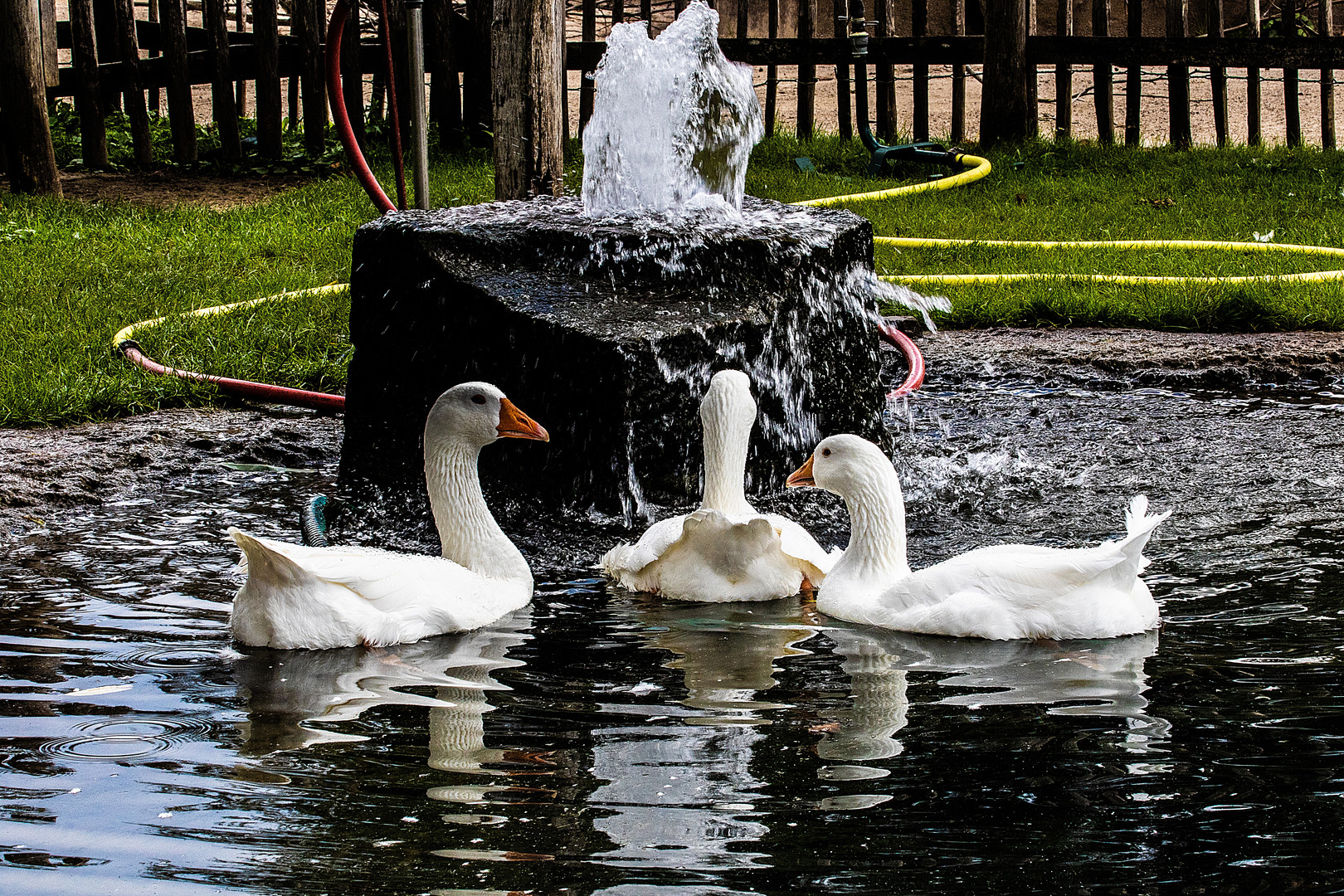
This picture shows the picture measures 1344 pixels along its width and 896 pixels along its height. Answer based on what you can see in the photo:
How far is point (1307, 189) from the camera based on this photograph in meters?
10.9

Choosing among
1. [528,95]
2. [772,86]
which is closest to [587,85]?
[772,86]

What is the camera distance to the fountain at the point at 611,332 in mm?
5047

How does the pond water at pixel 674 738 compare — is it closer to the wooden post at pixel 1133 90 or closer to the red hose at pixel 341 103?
the red hose at pixel 341 103

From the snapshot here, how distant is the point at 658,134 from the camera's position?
20.9ft

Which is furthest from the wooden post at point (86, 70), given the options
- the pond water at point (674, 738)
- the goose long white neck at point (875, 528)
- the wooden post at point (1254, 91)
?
the wooden post at point (1254, 91)

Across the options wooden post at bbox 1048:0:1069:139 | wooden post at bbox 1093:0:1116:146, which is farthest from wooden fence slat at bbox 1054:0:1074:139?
wooden post at bbox 1093:0:1116:146

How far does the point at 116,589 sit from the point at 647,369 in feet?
6.02

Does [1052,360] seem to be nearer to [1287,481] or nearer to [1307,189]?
[1287,481]

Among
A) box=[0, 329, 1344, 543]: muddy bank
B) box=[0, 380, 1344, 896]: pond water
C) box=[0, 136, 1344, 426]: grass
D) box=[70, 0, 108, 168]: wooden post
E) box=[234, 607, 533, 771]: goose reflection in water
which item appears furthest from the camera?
box=[70, 0, 108, 168]: wooden post

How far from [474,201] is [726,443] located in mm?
5788

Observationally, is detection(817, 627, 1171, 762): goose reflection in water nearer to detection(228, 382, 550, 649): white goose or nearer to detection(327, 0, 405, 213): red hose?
detection(228, 382, 550, 649): white goose

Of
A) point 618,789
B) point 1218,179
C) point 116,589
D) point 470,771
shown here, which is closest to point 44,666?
point 116,589

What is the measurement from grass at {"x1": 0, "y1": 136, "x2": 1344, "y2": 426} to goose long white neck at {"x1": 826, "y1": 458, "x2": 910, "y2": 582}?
332 centimetres

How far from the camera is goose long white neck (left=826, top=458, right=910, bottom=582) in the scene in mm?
4199
